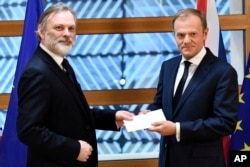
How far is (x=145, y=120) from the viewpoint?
7.03ft

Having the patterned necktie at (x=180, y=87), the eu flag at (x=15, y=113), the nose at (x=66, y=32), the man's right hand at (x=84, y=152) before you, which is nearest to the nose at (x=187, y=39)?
the patterned necktie at (x=180, y=87)

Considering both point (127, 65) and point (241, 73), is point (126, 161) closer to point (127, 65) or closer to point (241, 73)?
point (127, 65)

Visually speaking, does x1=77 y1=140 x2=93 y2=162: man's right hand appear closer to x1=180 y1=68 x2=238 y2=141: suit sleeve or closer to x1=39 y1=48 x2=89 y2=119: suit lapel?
x1=39 y1=48 x2=89 y2=119: suit lapel

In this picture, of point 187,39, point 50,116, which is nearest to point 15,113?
point 50,116

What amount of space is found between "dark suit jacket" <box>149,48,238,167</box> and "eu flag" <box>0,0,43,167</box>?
3.43 ft

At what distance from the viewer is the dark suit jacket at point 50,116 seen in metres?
1.81

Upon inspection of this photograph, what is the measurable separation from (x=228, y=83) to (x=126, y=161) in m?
1.27

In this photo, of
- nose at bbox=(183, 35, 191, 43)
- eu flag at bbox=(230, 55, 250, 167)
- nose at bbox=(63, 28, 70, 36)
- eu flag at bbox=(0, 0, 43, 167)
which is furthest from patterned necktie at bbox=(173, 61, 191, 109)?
eu flag at bbox=(0, 0, 43, 167)

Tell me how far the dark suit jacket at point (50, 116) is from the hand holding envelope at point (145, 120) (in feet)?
0.75

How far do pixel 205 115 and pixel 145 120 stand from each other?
298 mm

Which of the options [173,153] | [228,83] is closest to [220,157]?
[173,153]

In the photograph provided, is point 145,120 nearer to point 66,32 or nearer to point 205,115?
point 205,115

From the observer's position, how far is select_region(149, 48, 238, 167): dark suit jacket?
204cm

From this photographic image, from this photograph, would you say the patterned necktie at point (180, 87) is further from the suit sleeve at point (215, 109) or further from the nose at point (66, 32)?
the nose at point (66, 32)
